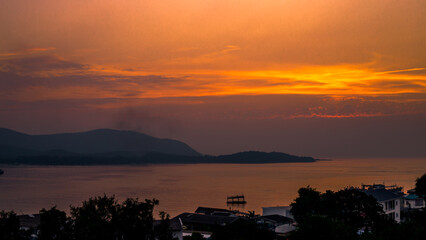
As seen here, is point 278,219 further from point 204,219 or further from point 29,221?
point 29,221

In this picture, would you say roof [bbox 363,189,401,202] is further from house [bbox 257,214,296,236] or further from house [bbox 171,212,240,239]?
house [bbox 171,212,240,239]

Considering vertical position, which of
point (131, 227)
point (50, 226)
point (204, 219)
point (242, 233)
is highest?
point (131, 227)

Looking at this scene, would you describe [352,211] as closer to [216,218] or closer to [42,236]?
[216,218]

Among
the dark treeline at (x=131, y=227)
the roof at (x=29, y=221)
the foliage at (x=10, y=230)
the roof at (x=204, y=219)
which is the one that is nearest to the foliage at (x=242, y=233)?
the dark treeline at (x=131, y=227)

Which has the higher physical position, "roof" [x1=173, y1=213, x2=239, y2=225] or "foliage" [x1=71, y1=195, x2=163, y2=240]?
"foliage" [x1=71, y1=195, x2=163, y2=240]

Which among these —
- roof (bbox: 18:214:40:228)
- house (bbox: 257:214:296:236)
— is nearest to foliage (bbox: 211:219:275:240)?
house (bbox: 257:214:296:236)

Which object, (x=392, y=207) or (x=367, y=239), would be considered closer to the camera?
(x=367, y=239)

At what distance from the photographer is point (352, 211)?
79.9 ft

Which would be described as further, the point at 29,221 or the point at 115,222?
the point at 29,221

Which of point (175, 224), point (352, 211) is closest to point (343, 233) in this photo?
point (352, 211)

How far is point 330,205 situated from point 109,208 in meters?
14.1

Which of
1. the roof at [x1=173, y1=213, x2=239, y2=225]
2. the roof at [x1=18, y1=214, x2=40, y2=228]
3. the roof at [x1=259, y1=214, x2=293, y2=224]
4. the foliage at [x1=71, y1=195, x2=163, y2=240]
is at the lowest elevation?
the roof at [x1=259, y1=214, x2=293, y2=224]

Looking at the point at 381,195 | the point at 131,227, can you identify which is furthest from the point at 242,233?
the point at 381,195

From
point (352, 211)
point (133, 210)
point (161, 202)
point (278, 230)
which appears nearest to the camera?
point (133, 210)
